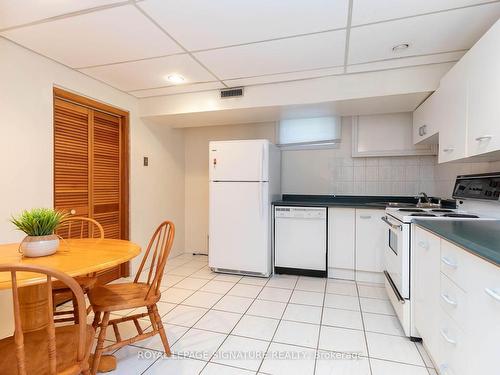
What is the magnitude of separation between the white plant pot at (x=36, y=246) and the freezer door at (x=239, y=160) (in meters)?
2.00

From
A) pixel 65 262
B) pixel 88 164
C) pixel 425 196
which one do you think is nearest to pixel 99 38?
pixel 88 164

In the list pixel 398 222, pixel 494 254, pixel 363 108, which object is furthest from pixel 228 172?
pixel 494 254

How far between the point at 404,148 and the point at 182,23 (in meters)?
2.71

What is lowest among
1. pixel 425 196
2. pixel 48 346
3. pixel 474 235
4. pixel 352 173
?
pixel 48 346

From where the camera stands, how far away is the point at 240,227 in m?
3.24

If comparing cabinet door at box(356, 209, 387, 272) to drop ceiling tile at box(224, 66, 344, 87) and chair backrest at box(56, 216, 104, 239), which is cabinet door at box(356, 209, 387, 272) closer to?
drop ceiling tile at box(224, 66, 344, 87)

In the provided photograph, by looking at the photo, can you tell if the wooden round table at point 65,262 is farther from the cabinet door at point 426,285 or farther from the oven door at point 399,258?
the oven door at point 399,258

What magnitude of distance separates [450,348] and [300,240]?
1.94 meters

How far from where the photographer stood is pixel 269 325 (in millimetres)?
2123

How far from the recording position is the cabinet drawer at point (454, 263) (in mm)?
1189

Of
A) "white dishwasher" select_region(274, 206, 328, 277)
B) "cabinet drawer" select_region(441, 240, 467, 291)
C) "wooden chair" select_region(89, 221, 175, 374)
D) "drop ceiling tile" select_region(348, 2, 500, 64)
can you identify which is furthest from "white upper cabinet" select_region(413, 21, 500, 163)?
"wooden chair" select_region(89, 221, 175, 374)

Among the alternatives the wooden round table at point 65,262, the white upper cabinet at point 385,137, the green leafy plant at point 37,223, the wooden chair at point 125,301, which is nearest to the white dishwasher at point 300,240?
the white upper cabinet at point 385,137

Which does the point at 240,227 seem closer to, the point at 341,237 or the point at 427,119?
the point at 341,237

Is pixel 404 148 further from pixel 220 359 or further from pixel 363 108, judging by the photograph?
pixel 220 359
